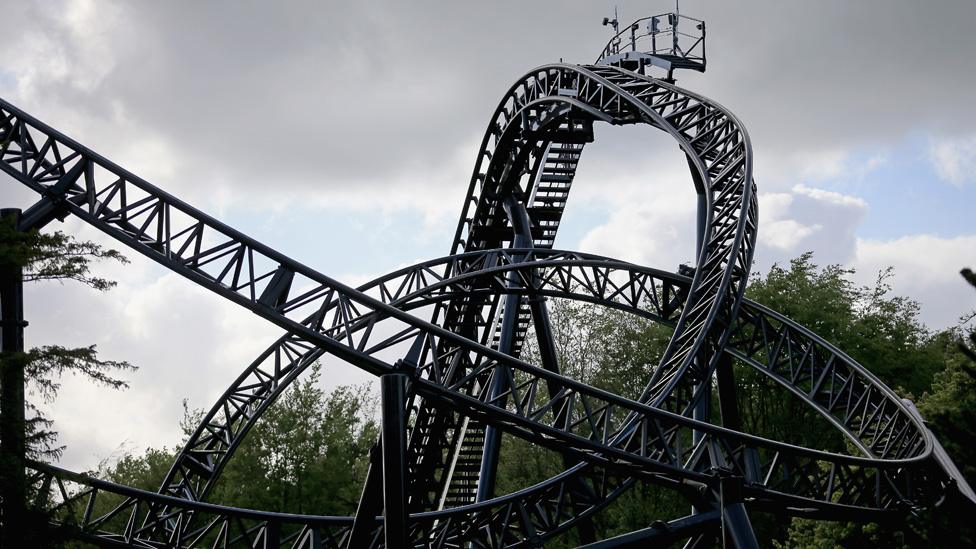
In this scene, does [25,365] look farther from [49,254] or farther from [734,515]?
[734,515]

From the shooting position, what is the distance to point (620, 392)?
38.3 m

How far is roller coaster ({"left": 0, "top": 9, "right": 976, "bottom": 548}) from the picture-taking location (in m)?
12.4

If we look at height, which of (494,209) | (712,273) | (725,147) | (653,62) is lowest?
(712,273)

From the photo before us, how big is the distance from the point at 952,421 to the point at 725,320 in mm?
7709

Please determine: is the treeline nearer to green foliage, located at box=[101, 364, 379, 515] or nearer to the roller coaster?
green foliage, located at box=[101, 364, 379, 515]

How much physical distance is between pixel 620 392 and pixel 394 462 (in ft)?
90.5

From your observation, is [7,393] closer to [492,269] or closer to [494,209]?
[492,269]

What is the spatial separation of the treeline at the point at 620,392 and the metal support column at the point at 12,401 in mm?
18536

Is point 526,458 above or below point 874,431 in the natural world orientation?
above

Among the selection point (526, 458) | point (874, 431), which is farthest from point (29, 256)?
point (526, 458)

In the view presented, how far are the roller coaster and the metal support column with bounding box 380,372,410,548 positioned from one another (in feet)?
0.07

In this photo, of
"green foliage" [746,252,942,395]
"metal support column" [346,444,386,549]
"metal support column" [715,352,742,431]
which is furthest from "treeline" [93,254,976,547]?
"metal support column" [346,444,386,549]

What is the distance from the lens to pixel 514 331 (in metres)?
18.8

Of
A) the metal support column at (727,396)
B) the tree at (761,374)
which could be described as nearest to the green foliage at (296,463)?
the tree at (761,374)
